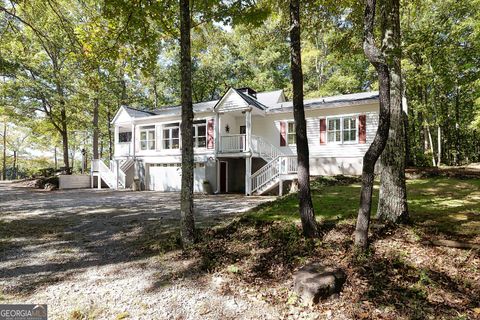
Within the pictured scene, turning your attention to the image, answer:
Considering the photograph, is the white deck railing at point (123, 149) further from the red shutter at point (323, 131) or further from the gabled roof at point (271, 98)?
the red shutter at point (323, 131)

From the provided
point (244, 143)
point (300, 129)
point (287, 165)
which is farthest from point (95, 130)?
point (300, 129)

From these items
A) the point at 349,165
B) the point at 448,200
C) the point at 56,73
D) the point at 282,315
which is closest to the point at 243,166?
the point at 349,165

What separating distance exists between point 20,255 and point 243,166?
12923 millimetres

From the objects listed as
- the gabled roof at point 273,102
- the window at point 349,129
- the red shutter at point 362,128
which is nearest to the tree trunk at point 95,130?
the gabled roof at point 273,102

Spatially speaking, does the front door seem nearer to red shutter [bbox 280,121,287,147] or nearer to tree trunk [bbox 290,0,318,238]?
red shutter [bbox 280,121,287,147]

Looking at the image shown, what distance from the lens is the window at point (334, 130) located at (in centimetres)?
1535

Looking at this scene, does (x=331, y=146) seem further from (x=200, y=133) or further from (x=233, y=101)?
(x=200, y=133)

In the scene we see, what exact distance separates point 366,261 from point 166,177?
51.1 ft

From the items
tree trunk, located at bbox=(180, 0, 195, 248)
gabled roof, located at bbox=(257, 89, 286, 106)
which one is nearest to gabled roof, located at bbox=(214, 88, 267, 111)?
gabled roof, located at bbox=(257, 89, 286, 106)

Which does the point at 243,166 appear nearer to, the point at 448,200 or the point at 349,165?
the point at 349,165

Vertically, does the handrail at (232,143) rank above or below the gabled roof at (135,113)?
below

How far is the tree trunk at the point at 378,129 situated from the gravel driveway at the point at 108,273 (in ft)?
7.05

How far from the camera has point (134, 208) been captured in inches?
406

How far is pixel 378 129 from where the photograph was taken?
4316 millimetres
